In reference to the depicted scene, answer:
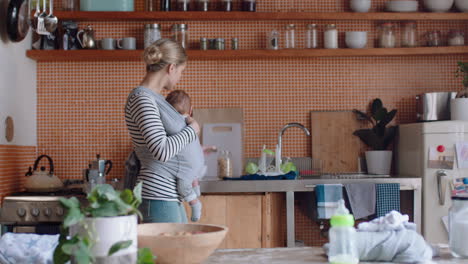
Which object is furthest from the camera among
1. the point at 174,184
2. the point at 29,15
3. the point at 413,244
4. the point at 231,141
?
the point at 231,141

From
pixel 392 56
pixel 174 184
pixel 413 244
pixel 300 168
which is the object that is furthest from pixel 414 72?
pixel 413 244

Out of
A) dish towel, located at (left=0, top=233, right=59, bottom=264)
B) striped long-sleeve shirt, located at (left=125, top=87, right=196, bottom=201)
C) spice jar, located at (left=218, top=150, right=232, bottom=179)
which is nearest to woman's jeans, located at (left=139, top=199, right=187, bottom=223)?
striped long-sleeve shirt, located at (left=125, top=87, right=196, bottom=201)

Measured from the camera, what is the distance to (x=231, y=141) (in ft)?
15.0

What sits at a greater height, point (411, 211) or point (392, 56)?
point (392, 56)

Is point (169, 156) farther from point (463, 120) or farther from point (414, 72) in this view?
point (414, 72)

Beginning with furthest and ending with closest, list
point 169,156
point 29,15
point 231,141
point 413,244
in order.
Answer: point 231,141 → point 29,15 → point 169,156 → point 413,244

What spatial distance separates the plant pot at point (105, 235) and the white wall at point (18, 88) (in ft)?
8.65

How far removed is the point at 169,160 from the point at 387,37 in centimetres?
242

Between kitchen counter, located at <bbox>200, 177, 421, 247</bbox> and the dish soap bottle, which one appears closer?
the dish soap bottle

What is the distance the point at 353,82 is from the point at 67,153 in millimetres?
2174

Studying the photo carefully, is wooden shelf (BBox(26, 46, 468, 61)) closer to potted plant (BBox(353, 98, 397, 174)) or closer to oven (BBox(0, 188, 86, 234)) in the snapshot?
potted plant (BBox(353, 98, 397, 174))

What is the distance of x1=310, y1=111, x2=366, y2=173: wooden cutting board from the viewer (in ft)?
15.1

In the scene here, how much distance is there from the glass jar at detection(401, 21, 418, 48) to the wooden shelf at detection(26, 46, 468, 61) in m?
0.09

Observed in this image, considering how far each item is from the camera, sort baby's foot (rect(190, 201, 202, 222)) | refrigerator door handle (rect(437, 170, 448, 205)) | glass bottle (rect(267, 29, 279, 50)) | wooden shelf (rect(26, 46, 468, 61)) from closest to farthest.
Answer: baby's foot (rect(190, 201, 202, 222)) < refrigerator door handle (rect(437, 170, 448, 205)) < wooden shelf (rect(26, 46, 468, 61)) < glass bottle (rect(267, 29, 279, 50))
